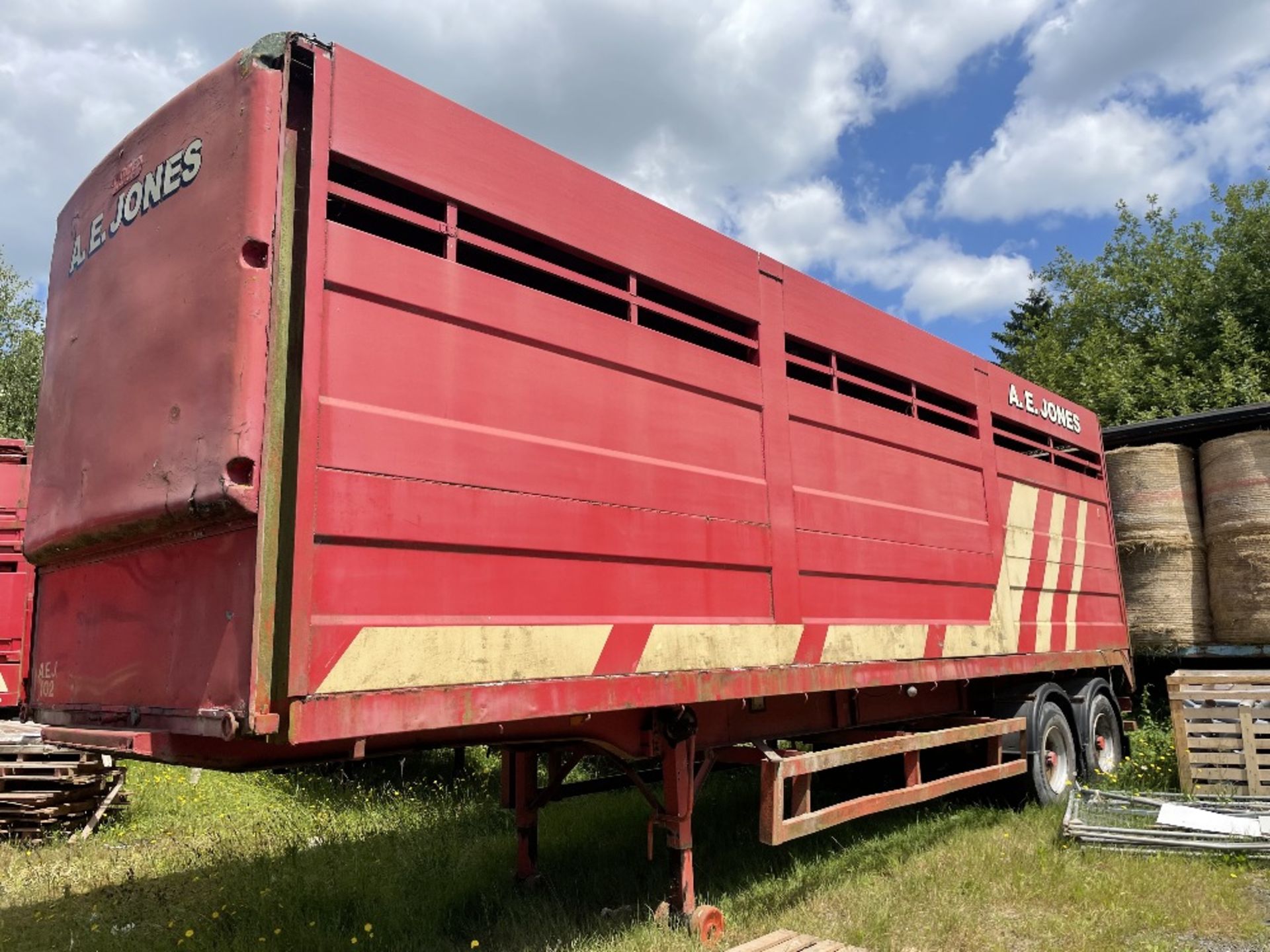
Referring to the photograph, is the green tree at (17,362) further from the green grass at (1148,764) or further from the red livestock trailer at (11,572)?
the green grass at (1148,764)

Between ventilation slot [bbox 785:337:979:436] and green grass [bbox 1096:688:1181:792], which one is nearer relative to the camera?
ventilation slot [bbox 785:337:979:436]

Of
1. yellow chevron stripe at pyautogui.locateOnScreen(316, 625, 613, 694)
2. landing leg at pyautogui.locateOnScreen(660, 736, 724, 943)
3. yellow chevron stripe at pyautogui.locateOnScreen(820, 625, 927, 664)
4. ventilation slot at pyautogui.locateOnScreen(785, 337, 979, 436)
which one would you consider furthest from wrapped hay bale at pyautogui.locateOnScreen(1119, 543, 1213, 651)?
yellow chevron stripe at pyautogui.locateOnScreen(316, 625, 613, 694)

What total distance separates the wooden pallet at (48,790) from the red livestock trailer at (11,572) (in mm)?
1690

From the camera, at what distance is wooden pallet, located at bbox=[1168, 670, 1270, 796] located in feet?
20.7

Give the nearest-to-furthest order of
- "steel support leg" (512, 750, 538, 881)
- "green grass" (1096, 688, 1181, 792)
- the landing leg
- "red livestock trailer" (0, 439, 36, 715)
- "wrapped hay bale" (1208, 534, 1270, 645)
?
the landing leg → "steel support leg" (512, 750, 538, 881) → "green grass" (1096, 688, 1181, 792) → "wrapped hay bale" (1208, 534, 1270, 645) → "red livestock trailer" (0, 439, 36, 715)

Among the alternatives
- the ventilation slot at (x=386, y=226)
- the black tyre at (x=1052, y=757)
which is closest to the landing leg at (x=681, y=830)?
the ventilation slot at (x=386, y=226)

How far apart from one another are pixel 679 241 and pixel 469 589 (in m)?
1.93

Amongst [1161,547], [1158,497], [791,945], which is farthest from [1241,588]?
[791,945]

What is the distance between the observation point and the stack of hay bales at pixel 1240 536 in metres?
7.86

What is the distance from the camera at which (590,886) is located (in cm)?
482

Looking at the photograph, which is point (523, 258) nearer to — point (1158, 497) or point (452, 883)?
point (452, 883)

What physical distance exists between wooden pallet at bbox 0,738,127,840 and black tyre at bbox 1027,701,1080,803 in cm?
654

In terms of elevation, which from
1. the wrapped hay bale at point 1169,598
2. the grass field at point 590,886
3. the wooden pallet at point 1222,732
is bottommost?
the grass field at point 590,886

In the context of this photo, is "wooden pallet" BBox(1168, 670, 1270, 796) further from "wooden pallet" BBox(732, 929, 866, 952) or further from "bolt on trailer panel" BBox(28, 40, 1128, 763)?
"wooden pallet" BBox(732, 929, 866, 952)
